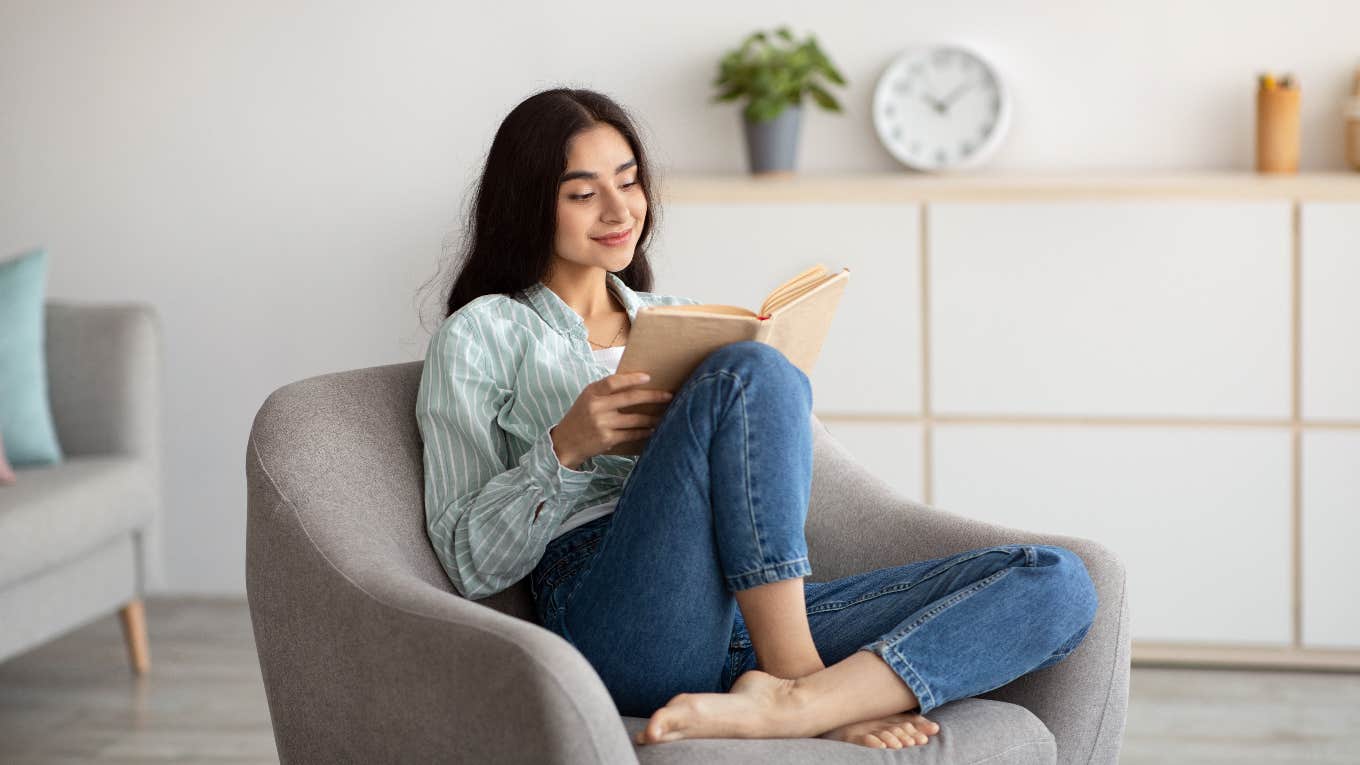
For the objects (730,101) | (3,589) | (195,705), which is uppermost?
(730,101)

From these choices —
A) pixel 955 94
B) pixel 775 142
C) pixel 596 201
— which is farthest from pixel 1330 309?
pixel 596 201

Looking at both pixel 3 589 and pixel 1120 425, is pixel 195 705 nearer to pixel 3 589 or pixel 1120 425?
pixel 3 589

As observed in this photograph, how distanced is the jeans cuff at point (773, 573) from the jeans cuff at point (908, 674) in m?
0.13

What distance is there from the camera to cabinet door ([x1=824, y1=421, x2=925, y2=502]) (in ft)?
10.8

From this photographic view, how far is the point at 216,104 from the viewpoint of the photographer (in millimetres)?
3770

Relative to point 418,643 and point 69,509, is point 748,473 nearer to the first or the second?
point 418,643

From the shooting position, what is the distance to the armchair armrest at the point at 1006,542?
1791mm

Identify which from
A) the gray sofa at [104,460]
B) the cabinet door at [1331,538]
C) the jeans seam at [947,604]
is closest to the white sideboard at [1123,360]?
the cabinet door at [1331,538]

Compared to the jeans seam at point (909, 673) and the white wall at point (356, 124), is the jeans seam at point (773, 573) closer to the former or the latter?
the jeans seam at point (909, 673)

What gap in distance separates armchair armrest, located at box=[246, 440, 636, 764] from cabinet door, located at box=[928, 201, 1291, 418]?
1.84m

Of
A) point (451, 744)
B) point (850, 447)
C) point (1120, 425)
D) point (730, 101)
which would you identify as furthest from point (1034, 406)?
point (451, 744)

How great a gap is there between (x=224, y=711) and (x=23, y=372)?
86 centimetres

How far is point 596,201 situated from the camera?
6.65ft

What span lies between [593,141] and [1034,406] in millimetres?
1545
